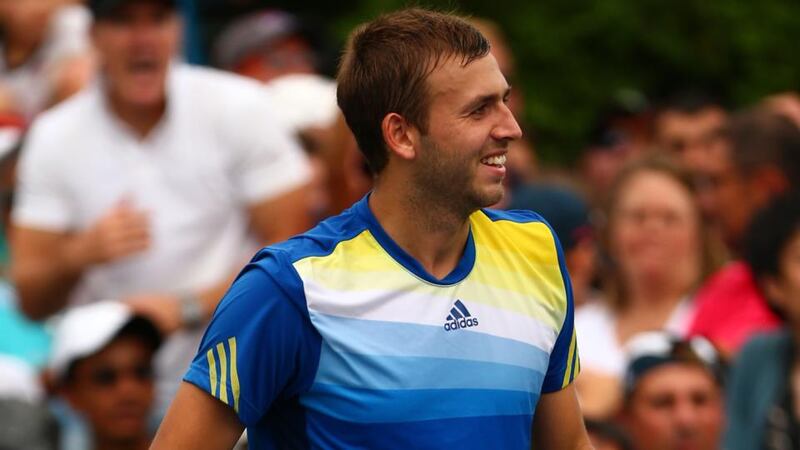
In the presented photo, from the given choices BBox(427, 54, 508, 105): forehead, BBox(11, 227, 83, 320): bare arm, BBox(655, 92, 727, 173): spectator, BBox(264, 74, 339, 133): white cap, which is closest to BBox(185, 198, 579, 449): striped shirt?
BBox(427, 54, 508, 105): forehead

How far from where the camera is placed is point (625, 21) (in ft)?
34.6

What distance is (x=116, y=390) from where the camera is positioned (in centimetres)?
621

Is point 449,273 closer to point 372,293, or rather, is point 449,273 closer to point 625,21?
point 372,293

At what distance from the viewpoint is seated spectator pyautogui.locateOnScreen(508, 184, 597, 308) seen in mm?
6863

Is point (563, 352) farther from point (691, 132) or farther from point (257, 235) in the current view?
point (691, 132)

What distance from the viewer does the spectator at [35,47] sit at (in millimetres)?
8195

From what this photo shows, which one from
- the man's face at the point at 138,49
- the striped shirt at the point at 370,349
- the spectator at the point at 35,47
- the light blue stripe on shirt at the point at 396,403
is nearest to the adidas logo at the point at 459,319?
the striped shirt at the point at 370,349

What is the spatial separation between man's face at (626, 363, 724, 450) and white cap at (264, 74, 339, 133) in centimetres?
229

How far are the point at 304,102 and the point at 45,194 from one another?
6.91ft

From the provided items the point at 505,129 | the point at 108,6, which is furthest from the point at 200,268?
the point at 505,129

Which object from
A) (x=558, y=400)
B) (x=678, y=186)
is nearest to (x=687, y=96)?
(x=678, y=186)

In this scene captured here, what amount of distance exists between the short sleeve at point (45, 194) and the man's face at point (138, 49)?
0.34m

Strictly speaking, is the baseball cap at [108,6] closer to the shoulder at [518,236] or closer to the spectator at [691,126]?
the shoulder at [518,236]

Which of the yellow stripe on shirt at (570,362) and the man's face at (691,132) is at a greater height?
the yellow stripe on shirt at (570,362)
